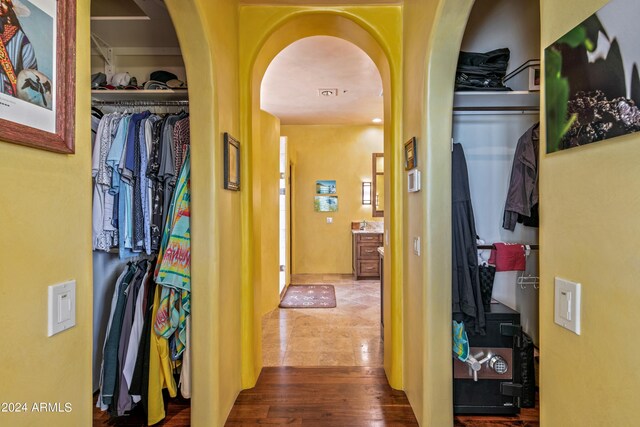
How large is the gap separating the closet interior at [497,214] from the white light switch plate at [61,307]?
1845mm

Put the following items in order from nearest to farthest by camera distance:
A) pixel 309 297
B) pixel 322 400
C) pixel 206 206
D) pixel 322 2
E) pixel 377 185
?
pixel 206 206
pixel 322 400
pixel 322 2
pixel 309 297
pixel 377 185

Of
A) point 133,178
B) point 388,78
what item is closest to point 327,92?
point 388,78

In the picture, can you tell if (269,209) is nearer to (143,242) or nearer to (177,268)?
(143,242)

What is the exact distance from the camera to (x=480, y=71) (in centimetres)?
214

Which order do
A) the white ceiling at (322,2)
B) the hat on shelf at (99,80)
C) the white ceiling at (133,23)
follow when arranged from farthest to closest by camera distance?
the white ceiling at (322,2)
the hat on shelf at (99,80)
the white ceiling at (133,23)

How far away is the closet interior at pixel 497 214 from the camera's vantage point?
6.68 feet

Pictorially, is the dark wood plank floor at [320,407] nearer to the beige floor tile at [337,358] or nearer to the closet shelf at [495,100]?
the beige floor tile at [337,358]

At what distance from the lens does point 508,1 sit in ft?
7.92

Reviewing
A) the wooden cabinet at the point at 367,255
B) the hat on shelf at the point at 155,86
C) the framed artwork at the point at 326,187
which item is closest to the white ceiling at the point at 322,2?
the hat on shelf at the point at 155,86

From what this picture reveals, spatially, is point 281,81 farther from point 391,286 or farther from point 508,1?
point 391,286

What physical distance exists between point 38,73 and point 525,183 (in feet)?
8.24

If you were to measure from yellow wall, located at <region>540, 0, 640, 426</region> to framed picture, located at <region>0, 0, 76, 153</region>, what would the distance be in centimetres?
119

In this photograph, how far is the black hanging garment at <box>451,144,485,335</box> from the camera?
1.98 metres

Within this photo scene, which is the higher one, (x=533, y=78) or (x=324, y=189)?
(x=533, y=78)
